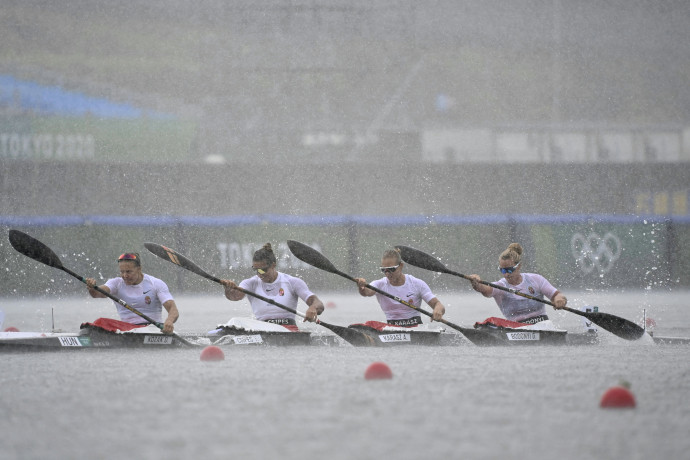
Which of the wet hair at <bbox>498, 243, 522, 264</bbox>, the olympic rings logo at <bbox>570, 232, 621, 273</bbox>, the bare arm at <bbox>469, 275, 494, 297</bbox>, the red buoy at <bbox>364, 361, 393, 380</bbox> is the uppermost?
the olympic rings logo at <bbox>570, 232, 621, 273</bbox>

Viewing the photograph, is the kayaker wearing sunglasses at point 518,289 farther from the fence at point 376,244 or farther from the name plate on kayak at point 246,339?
the fence at point 376,244

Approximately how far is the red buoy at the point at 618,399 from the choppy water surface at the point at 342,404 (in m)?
0.04

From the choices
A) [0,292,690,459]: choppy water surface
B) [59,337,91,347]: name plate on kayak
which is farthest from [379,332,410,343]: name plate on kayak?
[59,337,91,347]: name plate on kayak

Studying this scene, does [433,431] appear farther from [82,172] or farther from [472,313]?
[82,172]

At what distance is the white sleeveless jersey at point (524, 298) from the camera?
25.3 ft

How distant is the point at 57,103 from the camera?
Answer: 23000 mm

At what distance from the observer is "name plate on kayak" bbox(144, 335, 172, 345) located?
7008mm

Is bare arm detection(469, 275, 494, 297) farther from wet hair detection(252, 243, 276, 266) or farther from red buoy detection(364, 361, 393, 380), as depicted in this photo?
red buoy detection(364, 361, 393, 380)

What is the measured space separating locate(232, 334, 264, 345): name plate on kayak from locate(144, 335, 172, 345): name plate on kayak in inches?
16.8

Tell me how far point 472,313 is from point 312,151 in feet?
38.7

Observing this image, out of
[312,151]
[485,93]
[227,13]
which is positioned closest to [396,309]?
[312,151]

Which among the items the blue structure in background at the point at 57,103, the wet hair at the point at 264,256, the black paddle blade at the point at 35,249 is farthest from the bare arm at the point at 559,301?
the blue structure in background at the point at 57,103

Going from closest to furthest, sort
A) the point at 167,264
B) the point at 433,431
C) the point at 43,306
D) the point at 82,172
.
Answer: the point at 433,431 < the point at 43,306 < the point at 167,264 < the point at 82,172

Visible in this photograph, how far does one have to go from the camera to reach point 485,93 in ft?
81.4
